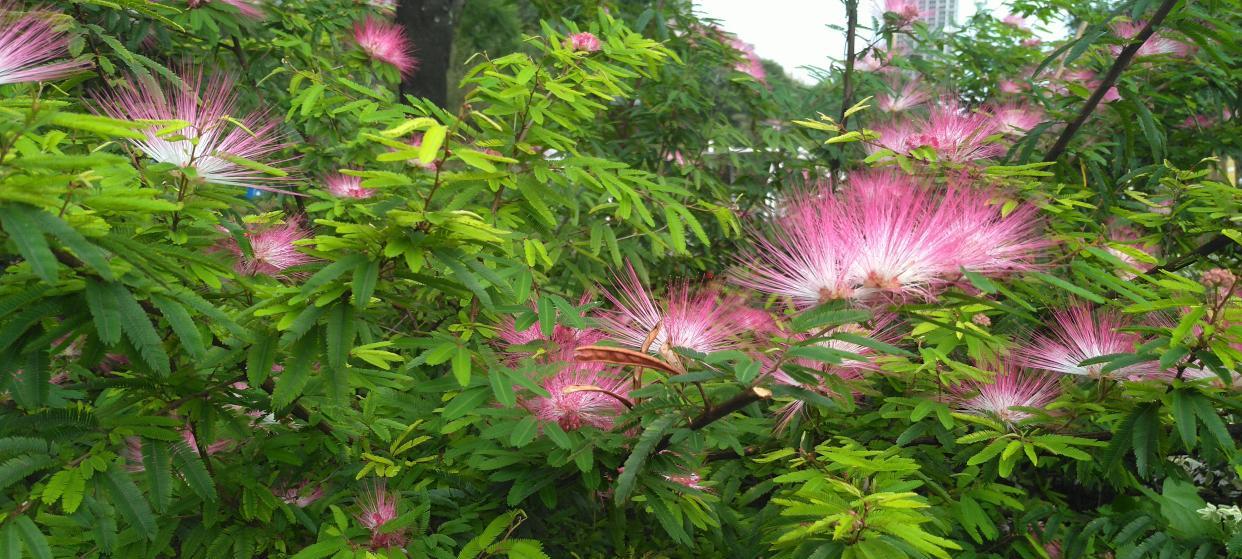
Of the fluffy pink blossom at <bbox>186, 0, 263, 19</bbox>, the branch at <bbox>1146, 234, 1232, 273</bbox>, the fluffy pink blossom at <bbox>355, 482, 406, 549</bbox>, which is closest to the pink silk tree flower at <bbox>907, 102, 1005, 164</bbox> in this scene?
the branch at <bbox>1146, 234, 1232, 273</bbox>

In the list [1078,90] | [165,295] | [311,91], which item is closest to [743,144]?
[1078,90]

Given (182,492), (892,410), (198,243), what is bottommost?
(182,492)

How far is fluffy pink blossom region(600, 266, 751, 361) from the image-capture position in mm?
1746

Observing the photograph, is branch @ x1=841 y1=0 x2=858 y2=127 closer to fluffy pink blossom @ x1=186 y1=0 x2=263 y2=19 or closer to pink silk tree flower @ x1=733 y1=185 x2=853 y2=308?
pink silk tree flower @ x1=733 y1=185 x2=853 y2=308

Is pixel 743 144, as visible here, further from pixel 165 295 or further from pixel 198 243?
pixel 165 295

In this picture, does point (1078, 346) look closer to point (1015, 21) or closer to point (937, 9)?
point (937, 9)

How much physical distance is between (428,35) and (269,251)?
140 inches

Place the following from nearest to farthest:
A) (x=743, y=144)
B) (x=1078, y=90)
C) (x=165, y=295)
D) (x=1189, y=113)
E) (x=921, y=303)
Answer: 1. (x=165, y=295)
2. (x=921, y=303)
3. (x=1078, y=90)
4. (x=1189, y=113)
5. (x=743, y=144)

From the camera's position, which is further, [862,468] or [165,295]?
[862,468]

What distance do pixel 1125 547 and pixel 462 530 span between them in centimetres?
159

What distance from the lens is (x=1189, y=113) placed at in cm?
334

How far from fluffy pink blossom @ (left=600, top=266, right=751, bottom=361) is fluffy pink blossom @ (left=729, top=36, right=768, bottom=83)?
2.72 meters

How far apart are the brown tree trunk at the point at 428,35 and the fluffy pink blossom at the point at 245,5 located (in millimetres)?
1964

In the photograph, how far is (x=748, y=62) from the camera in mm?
4453
